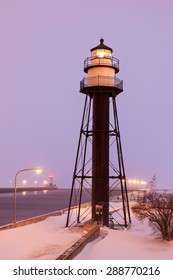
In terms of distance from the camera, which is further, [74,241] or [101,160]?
[101,160]

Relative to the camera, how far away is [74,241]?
2683 centimetres

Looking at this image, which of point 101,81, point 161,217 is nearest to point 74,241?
point 161,217

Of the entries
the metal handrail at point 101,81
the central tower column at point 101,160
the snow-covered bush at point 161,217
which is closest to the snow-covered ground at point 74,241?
the snow-covered bush at point 161,217

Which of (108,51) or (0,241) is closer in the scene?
(0,241)

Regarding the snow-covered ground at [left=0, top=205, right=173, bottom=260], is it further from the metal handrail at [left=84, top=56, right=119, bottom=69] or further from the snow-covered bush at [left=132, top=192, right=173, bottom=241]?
the metal handrail at [left=84, top=56, right=119, bottom=69]

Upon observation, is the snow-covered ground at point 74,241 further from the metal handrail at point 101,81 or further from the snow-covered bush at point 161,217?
the metal handrail at point 101,81

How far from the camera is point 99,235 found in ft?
Result: 93.9

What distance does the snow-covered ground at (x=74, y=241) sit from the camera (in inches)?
856

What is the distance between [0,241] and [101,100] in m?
14.8

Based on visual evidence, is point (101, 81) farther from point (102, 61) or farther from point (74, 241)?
point (74, 241)

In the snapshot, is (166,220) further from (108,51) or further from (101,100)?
(108,51)

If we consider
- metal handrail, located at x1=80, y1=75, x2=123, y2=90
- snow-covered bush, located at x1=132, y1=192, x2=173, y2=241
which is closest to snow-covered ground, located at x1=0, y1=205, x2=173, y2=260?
snow-covered bush, located at x1=132, y1=192, x2=173, y2=241

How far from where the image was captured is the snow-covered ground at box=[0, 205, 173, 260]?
21.8 meters

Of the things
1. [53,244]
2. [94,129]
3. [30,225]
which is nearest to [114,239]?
[53,244]
